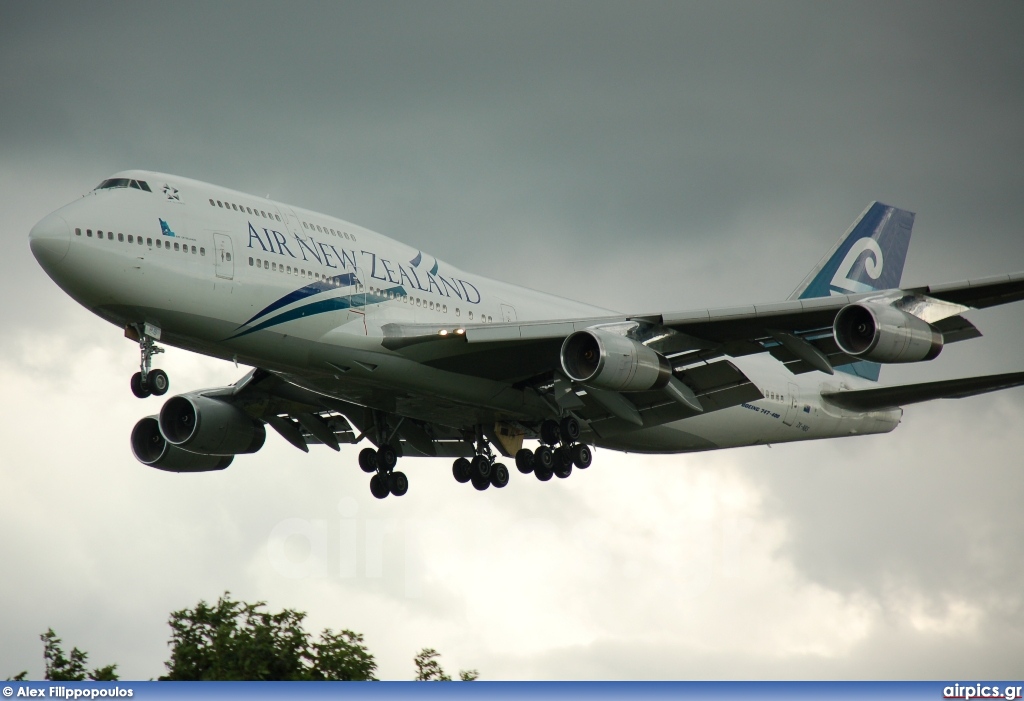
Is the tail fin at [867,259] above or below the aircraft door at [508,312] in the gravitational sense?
above

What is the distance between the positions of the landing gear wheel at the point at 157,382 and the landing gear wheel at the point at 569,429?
11.4m

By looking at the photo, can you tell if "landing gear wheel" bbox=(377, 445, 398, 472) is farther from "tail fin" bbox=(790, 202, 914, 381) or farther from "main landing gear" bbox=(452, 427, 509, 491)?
"tail fin" bbox=(790, 202, 914, 381)

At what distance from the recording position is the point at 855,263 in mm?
44156

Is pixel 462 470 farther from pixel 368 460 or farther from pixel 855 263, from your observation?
pixel 855 263

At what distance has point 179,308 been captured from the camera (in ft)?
89.9

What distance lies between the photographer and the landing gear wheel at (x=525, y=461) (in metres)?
35.6

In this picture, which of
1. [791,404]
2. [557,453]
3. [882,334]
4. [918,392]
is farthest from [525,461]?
[882,334]

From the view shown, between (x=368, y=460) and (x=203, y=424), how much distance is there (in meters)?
4.74

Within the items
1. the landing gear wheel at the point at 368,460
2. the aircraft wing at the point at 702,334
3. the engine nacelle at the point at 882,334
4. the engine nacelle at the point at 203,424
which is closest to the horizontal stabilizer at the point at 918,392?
the aircraft wing at the point at 702,334

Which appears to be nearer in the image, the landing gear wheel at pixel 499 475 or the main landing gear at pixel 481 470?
the main landing gear at pixel 481 470

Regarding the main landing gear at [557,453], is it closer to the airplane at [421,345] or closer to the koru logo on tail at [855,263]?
the airplane at [421,345]

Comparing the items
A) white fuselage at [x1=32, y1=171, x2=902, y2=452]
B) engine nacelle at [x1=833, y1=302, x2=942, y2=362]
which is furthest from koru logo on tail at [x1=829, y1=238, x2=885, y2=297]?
engine nacelle at [x1=833, y1=302, x2=942, y2=362]

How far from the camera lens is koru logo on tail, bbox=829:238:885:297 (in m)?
43.6

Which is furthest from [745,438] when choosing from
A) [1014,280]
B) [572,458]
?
[1014,280]
